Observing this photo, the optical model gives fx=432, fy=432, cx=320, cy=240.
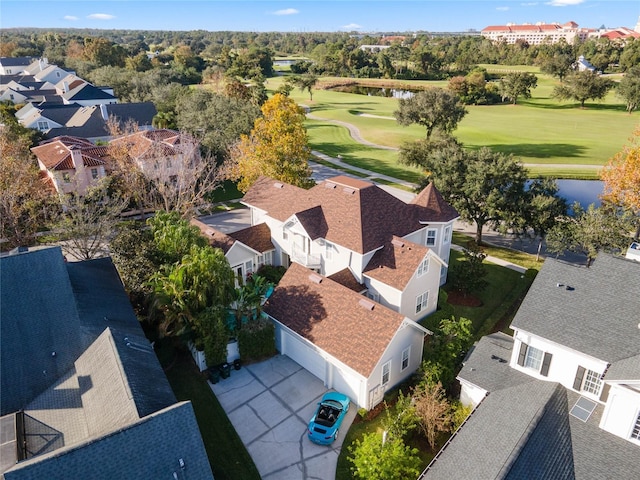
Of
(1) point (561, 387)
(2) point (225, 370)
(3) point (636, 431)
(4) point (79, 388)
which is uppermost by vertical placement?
(4) point (79, 388)

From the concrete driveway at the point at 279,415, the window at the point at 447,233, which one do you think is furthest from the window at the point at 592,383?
the window at the point at 447,233

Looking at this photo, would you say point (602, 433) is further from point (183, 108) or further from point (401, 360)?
point (183, 108)

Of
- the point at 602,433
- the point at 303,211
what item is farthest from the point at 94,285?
the point at 602,433

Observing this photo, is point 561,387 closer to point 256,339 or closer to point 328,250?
point 256,339

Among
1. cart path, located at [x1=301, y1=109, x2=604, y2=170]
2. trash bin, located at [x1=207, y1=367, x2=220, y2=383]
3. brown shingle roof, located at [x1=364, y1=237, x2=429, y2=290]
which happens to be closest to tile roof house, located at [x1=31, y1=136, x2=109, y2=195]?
trash bin, located at [x1=207, y1=367, x2=220, y2=383]

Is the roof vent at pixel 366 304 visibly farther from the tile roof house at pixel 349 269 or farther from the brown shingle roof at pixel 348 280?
the brown shingle roof at pixel 348 280

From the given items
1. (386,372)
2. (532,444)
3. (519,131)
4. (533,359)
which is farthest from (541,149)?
(532,444)

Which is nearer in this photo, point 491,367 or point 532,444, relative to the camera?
point 532,444
